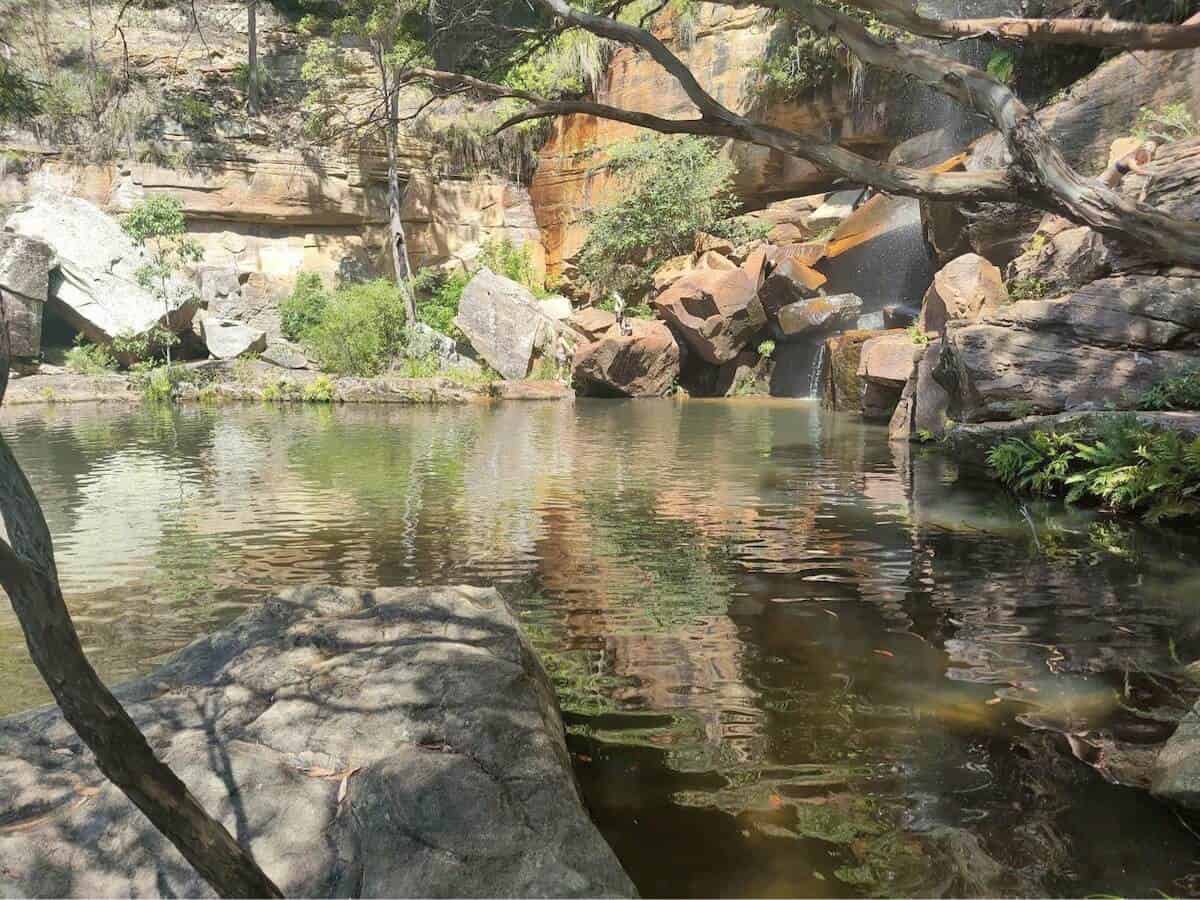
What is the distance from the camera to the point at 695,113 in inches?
1252

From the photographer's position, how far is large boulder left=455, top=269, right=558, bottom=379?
93.5 ft

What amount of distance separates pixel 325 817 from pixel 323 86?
3288cm

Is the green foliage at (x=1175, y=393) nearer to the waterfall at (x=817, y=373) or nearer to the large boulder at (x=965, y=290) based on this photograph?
the large boulder at (x=965, y=290)

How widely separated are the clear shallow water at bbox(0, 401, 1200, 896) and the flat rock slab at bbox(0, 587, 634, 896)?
0.54 meters

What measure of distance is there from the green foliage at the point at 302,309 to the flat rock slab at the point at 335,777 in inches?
1150

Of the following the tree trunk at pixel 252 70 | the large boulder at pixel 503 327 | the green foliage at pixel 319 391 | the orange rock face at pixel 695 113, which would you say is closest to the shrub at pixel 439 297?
the large boulder at pixel 503 327

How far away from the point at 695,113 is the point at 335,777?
105 feet

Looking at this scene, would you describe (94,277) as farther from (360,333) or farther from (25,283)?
(360,333)

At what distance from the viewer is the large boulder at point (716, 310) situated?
82.5 feet

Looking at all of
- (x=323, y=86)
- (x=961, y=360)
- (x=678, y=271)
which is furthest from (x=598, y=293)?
(x=961, y=360)

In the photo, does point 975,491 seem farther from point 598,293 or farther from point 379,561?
point 598,293

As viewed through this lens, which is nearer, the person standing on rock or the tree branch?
the tree branch

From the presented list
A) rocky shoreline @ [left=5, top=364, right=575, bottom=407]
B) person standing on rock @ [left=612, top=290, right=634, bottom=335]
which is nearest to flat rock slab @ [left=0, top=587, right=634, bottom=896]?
rocky shoreline @ [left=5, top=364, right=575, bottom=407]

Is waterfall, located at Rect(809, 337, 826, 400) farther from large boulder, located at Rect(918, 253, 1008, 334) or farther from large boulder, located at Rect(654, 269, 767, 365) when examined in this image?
large boulder, located at Rect(918, 253, 1008, 334)
